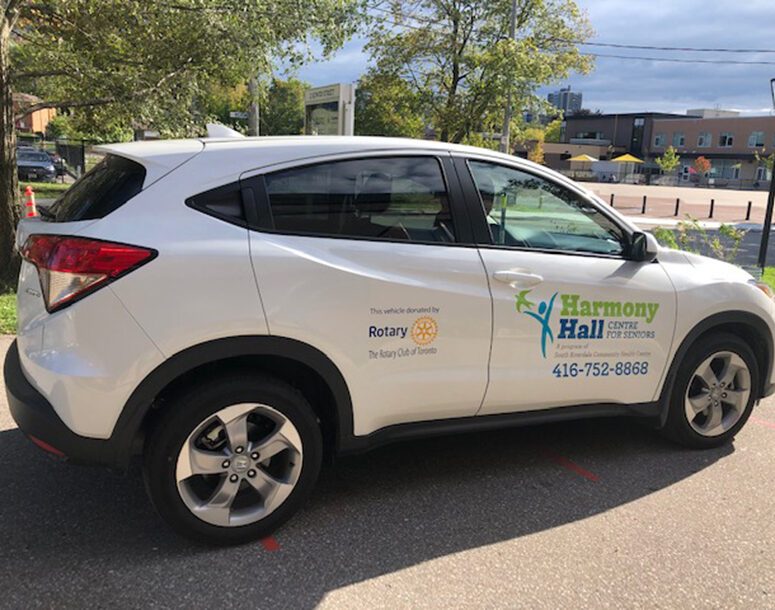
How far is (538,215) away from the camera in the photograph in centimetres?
373

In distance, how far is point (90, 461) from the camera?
2.67m

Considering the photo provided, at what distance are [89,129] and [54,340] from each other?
990cm

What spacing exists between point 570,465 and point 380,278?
1.83 m

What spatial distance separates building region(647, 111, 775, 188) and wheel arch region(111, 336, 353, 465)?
283 feet

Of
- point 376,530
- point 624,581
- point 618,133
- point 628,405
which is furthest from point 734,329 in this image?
point 618,133

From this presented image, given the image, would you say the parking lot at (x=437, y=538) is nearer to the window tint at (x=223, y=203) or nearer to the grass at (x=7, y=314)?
the window tint at (x=223, y=203)

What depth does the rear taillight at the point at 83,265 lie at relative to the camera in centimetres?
255

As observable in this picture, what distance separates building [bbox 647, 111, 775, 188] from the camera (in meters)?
81.9

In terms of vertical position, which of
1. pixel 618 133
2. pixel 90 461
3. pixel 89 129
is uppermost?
pixel 618 133

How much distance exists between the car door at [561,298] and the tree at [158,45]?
6153 mm

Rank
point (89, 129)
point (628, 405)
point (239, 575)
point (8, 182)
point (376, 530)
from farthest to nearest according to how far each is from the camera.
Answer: point (89, 129) → point (8, 182) → point (628, 405) → point (376, 530) → point (239, 575)

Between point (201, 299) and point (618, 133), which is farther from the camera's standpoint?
point (618, 133)

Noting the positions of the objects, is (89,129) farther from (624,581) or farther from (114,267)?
(624,581)

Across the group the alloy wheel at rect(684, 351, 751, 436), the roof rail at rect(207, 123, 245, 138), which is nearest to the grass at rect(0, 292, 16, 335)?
the roof rail at rect(207, 123, 245, 138)
